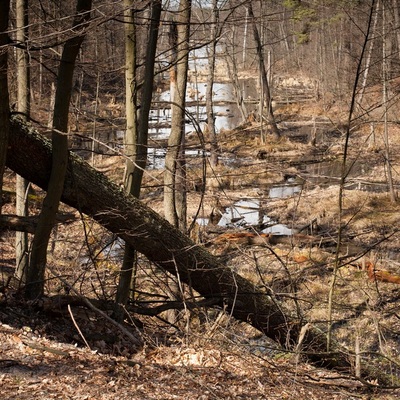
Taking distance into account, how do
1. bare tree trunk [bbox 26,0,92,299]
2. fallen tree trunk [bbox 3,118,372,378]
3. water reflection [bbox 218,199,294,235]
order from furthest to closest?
water reflection [bbox 218,199,294,235], fallen tree trunk [bbox 3,118,372,378], bare tree trunk [bbox 26,0,92,299]

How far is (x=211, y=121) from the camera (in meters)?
21.8

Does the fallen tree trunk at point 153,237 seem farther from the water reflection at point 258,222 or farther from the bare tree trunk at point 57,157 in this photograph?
the water reflection at point 258,222

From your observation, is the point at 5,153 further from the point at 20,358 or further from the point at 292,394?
the point at 292,394

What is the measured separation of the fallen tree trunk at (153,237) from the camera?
237 inches

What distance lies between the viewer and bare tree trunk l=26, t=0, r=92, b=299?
563 centimetres

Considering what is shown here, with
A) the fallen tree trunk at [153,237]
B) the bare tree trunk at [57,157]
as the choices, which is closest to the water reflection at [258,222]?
the fallen tree trunk at [153,237]

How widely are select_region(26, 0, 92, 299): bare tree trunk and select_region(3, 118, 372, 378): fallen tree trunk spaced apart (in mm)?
146

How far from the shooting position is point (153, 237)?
660 cm

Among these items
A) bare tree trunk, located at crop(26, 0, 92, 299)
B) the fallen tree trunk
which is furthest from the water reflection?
bare tree trunk, located at crop(26, 0, 92, 299)

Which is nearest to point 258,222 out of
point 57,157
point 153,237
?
point 153,237

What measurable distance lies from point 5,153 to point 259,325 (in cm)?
380

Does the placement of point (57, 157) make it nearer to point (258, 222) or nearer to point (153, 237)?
point (153, 237)

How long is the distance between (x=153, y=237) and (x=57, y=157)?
1.39 metres

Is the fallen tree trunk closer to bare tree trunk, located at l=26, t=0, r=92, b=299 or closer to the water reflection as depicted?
bare tree trunk, located at l=26, t=0, r=92, b=299
